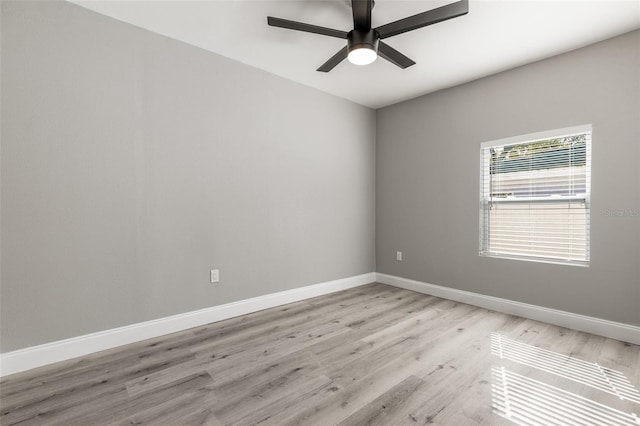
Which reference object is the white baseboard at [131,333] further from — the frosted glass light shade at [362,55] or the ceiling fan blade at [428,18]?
the ceiling fan blade at [428,18]

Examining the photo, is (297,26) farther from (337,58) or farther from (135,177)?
(135,177)

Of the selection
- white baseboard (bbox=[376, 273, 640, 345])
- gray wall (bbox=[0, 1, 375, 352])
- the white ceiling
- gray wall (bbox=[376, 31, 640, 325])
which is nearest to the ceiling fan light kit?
the white ceiling

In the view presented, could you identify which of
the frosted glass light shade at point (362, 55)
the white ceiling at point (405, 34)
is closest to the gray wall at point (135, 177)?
the white ceiling at point (405, 34)

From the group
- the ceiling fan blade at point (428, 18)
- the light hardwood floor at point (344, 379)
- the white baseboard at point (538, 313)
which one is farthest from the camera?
the white baseboard at point (538, 313)

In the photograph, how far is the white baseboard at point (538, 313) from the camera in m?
2.47

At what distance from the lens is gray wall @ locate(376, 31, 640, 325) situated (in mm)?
2475

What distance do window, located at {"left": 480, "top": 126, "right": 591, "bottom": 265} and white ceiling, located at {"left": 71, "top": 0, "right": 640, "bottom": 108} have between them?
2.77 feet

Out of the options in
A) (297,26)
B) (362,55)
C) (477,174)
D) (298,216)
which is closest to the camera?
(297,26)

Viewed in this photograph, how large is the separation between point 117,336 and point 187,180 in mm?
1401

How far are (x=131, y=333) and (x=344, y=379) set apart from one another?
5.87ft

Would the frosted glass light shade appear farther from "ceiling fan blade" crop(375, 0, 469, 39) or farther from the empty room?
"ceiling fan blade" crop(375, 0, 469, 39)

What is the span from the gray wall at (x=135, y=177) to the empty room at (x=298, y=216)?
15 millimetres

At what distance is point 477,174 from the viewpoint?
11.1 ft

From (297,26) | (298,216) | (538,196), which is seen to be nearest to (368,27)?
(297,26)
